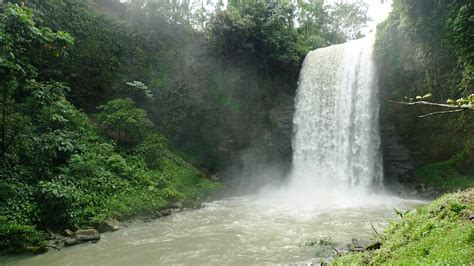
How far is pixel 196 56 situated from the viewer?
22.7 metres

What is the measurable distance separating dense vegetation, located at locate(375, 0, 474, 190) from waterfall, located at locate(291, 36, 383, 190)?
991 mm

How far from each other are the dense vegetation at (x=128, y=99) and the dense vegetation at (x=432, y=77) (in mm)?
6294

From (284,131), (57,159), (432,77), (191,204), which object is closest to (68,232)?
(57,159)

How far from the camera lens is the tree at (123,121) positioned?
52.7 ft

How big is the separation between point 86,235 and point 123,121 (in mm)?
7114

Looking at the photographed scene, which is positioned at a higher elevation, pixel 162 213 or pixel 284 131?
pixel 284 131

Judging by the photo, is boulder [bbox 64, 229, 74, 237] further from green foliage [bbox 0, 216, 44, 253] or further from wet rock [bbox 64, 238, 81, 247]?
green foliage [bbox 0, 216, 44, 253]

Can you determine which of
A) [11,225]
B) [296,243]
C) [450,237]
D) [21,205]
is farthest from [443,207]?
[21,205]

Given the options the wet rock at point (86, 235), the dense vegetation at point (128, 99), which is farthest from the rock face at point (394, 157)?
the wet rock at point (86, 235)

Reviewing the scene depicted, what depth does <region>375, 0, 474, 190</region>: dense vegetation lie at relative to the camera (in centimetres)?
1497

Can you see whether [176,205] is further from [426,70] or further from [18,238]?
[426,70]

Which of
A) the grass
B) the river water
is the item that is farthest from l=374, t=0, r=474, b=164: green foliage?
the grass

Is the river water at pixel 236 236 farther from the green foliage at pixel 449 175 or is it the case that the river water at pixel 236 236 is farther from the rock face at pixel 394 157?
the rock face at pixel 394 157

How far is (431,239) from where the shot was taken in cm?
547
